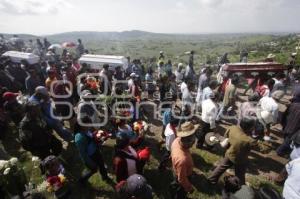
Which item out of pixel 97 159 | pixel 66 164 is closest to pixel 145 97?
pixel 66 164

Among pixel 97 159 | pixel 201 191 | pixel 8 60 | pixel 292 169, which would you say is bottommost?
pixel 201 191

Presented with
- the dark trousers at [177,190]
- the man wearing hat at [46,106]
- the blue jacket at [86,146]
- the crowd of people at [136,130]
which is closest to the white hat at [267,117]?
the crowd of people at [136,130]

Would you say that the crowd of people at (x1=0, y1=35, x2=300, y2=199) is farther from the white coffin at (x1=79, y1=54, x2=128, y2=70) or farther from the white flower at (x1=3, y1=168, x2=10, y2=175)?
the white coffin at (x1=79, y1=54, x2=128, y2=70)

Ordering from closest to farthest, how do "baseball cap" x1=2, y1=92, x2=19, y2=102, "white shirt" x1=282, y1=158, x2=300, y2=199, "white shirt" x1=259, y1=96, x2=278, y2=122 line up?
"white shirt" x1=282, y1=158, x2=300, y2=199 < "baseball cap" x1=2, y1=92, x2=19, y2=102 < "white shirt" x1=259, y1=96, x2=278, y2=122

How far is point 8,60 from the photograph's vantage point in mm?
11766

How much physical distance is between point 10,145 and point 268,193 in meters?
7.89

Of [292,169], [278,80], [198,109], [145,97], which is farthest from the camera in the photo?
[145,97]

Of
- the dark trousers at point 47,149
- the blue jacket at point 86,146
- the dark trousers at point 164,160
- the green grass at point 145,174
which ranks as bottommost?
the green grass at point 145,174

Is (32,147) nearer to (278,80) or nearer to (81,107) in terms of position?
(81,107)

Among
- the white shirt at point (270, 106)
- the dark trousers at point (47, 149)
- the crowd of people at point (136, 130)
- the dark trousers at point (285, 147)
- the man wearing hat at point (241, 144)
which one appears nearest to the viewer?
the crowd of people at point (136, 130)

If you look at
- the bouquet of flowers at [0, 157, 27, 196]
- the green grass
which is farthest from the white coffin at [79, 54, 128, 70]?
the bouquet of flowers at [0, 157, 27, 196]

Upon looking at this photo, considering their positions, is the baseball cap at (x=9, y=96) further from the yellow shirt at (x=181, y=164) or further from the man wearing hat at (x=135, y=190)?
the man wearing hat at (x=135, y=190)

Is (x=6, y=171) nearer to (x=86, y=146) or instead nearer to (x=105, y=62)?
(x=86, y=146)

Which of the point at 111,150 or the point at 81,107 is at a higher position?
the point at 81,107
